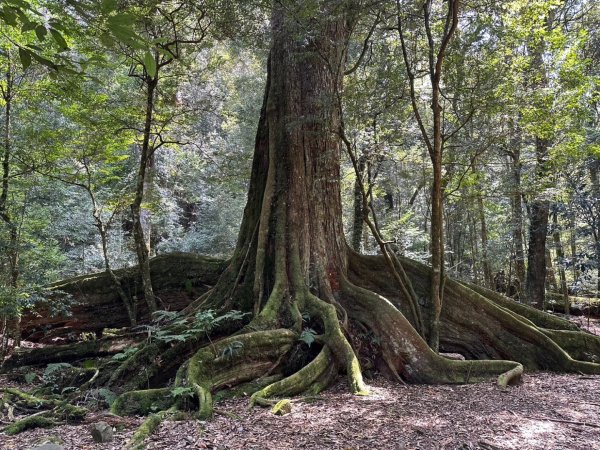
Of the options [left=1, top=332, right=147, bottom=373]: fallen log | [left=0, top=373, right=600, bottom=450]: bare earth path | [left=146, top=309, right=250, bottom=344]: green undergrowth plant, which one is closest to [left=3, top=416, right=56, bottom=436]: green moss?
[left=0, top=373, right=600, bottom=450]: bare earth path

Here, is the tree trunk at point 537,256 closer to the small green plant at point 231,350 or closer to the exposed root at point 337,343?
the exposed root at point 337,343

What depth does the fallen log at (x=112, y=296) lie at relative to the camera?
8132 millimetres

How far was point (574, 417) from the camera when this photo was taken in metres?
3.71

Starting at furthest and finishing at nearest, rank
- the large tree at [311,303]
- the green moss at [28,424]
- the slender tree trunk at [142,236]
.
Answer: the slender tree trunk at [142,236] → the large tree at [311,303] → the green moss at [28,424]

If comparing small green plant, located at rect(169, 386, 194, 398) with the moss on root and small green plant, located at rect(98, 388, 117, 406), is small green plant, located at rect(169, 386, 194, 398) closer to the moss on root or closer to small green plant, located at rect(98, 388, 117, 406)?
the moss on root

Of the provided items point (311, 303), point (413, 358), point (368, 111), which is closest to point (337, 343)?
point (311, 303)

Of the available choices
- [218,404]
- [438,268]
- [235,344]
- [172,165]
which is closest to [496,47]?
[438,268]

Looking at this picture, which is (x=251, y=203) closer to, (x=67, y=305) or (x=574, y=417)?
(x=67, y=305)

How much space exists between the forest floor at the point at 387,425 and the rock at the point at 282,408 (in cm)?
6

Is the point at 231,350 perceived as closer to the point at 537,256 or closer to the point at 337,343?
the point at 337,343

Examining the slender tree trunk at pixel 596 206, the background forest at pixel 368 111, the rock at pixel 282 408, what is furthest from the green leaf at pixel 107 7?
the slender tree trunk at pixel 596 206

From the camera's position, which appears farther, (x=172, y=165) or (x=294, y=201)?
(x=172, y=165)

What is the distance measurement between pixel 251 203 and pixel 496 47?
4462 millimetres

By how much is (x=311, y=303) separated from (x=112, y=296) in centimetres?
458
